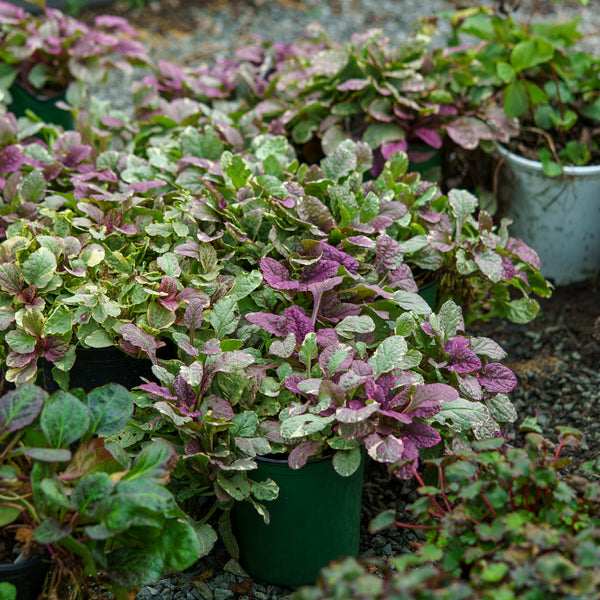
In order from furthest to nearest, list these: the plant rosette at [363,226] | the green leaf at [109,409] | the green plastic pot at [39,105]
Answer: the green plastic pot at [39,105] → the plant rosette at [363,226] → the green leaf at [109,409]

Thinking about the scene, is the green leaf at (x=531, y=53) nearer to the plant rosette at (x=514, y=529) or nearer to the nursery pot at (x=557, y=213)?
the nursery pot at (x=557, y=213)

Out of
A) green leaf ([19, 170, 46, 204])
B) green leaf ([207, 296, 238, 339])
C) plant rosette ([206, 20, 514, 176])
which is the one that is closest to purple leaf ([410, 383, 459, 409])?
green leaf ([207, 296, 238, 339])

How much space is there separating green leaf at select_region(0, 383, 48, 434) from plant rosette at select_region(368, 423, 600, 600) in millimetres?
644

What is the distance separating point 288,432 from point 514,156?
1.65 metres

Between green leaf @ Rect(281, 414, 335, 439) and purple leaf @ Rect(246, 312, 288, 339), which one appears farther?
purple leaf @ Rect(246, 312, 288, 339)

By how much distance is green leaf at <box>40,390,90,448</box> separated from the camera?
4.37ft

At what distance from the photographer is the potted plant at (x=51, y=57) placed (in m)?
2.91

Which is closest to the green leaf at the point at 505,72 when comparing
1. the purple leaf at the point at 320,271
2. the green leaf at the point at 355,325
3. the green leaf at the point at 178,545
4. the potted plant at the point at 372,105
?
the potted plant at the point at 372,105

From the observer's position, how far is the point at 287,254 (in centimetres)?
186

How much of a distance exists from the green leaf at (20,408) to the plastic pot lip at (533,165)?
194cm

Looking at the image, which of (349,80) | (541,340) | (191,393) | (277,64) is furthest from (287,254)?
(277,64)

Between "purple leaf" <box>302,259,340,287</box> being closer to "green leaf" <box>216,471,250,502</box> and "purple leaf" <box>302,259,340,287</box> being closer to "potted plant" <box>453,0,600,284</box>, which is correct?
"green leaf" <box>216,471,250,502</box>

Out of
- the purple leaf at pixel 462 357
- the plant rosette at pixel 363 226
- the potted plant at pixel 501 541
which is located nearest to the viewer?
the potted plant at pixel 501 541

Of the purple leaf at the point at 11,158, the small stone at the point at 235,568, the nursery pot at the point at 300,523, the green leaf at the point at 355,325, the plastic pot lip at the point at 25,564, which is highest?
the purple leaf at the point at 11,158
